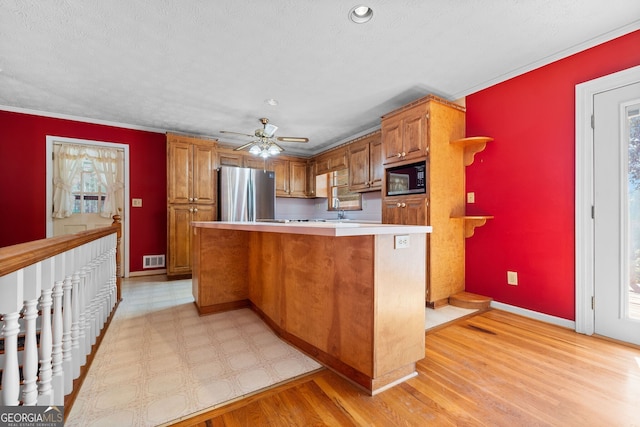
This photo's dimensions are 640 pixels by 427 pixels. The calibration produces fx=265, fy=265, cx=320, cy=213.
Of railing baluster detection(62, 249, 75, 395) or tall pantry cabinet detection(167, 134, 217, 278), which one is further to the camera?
tall pantry cabinet detection(167, 134, 217, 278)

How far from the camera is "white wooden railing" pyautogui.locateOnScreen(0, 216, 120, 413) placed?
2.62ft

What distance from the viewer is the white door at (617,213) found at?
195 centimetres

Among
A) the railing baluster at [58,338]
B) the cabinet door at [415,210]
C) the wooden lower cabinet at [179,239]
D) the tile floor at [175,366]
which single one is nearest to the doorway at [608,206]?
the cabinet door at [415,210]

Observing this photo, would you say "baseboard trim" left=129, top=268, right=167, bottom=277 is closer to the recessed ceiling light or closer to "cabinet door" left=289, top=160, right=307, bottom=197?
"cabinet door" left=289, top=160, right=307, bottom=197

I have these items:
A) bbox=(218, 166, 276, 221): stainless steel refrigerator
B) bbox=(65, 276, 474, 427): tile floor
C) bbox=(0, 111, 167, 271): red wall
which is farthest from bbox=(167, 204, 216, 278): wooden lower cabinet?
bbox=(65, 276, 474, 427): tile floor

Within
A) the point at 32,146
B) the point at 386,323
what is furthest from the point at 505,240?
the point at 32,146

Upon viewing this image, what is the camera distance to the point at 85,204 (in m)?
3.84

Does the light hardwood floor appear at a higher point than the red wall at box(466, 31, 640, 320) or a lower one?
lower

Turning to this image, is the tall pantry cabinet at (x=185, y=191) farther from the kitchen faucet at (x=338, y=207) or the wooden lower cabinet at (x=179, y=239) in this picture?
the kitchen faucet at (x=338, y=207)

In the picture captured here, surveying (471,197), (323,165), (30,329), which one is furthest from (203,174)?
(471,197)

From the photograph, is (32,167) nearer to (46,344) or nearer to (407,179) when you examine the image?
(46,344)

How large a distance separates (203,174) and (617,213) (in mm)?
4690

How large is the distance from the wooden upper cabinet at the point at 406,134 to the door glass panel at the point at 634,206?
1426mm

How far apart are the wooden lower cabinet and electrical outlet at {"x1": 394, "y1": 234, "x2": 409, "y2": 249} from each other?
3.47 metres
